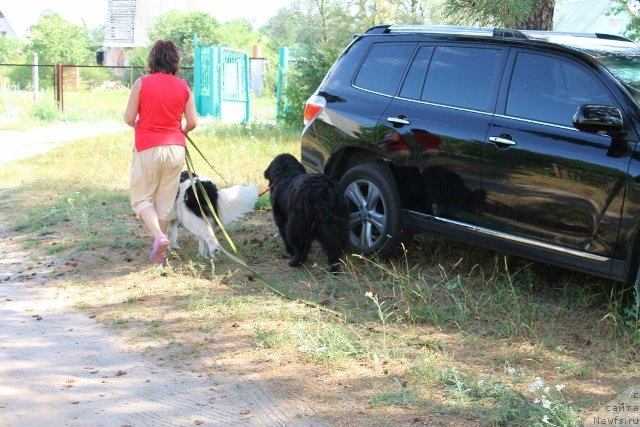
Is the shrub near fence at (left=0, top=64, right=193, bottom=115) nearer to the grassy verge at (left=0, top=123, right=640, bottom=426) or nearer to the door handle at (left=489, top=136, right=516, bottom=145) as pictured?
the grassy verge at (left=0, top=123, right=640, bottom=426)

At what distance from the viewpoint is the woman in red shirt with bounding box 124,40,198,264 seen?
25.3 feet

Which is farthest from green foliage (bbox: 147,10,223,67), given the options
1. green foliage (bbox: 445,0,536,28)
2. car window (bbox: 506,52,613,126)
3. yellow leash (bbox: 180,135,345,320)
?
car window (bbox: 506,52,613,126)

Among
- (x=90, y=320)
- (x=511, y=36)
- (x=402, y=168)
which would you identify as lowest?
(x=90, y=320)

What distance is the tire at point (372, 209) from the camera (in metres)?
7.48

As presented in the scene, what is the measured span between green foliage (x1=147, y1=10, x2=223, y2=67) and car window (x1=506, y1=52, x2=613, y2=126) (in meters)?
30.5

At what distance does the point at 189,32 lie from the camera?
3738 centimetres

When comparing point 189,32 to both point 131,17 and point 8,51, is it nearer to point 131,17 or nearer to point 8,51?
point 8,51

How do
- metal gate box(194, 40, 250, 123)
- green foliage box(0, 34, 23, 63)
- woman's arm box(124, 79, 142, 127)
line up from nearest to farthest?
woman's arm box(124, 79, 142, 127) → metal gate box(194, 40, 250, 123) → green foliage box(0, 34, 23, 63)

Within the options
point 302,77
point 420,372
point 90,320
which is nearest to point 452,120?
point 420,372

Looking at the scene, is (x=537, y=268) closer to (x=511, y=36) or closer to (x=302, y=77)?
(x=511, y=36)

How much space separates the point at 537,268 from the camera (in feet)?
24.3

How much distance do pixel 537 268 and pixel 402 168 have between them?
1498mm

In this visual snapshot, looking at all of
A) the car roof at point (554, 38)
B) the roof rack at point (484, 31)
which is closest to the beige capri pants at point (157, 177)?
the roof rack at point (484, 31)

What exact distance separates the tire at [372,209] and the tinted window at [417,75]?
71cm
